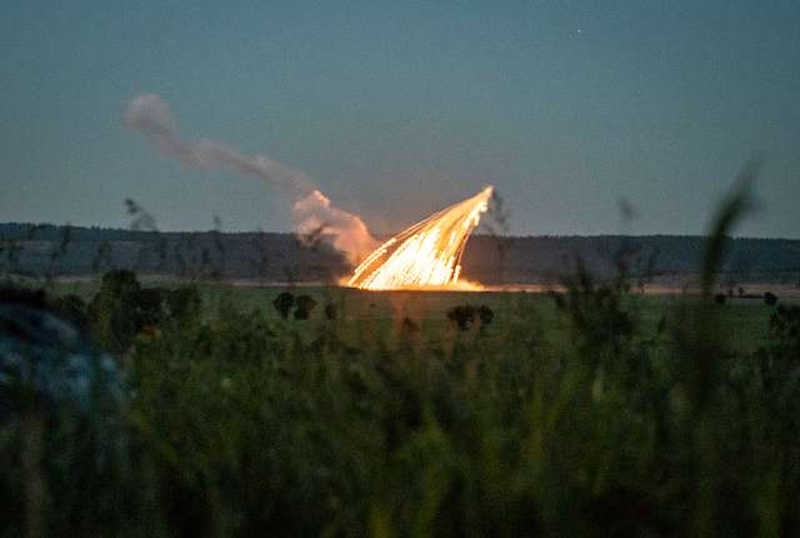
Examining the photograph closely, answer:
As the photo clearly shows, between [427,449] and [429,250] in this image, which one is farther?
[429,250]

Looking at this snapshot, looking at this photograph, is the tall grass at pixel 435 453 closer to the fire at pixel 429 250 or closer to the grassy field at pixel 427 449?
the grassy field at pixel 427 449

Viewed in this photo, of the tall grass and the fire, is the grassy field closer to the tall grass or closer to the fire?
the tall grass

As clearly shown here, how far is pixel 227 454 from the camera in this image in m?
3.69

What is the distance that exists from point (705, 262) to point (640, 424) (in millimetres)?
2252

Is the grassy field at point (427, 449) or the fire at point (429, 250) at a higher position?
the fire at point (429, 250)

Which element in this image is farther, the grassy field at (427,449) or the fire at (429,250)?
the fire at (429,250)

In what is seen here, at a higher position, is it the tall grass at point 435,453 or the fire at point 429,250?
the fire at point 429,250

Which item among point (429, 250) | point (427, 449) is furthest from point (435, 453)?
point (429, 250)

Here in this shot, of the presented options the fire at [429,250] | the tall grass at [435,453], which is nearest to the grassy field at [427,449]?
the tall grass at [435,453]

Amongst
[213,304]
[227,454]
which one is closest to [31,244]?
[213,304]

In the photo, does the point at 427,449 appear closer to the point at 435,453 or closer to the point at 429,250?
the point at 435,453

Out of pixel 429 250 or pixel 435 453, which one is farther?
pixel 429 250

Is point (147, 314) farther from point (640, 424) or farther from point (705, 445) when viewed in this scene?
point (705, 445)

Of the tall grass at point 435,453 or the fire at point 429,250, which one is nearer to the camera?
the tall grass at point 435,453
